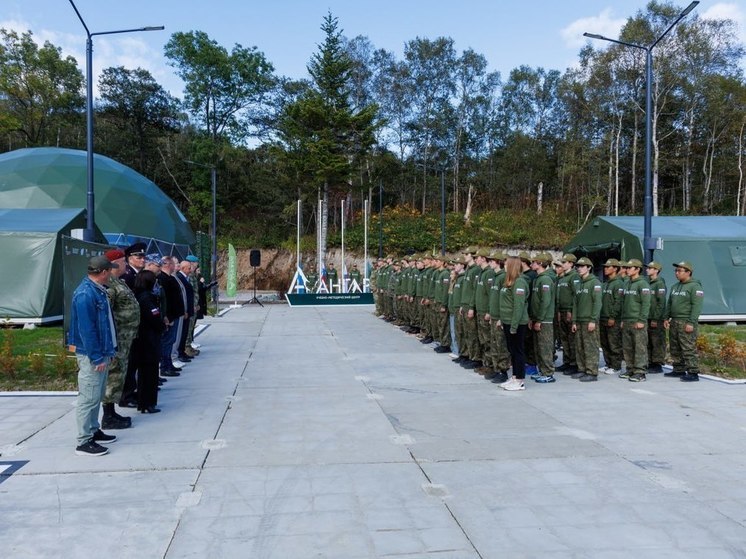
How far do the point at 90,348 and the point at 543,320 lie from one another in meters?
6.63

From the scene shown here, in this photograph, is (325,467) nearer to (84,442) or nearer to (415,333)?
(84,442)

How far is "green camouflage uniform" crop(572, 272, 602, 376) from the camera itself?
383 inches

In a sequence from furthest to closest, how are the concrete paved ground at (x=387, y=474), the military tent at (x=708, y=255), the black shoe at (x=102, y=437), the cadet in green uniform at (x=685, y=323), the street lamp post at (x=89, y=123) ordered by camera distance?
Answer: the military tent at (x=708, y=255), the street lamp post at (x=89, y=123), the cadet in green uniform at (x=685, y=323), the black shoe at (x=102, y=437), the concrete paved ground at (x=387, y=474)

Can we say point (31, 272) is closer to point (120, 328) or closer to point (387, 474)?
point (120, 328)

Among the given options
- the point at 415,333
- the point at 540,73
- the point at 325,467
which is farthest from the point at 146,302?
the point at 540,73

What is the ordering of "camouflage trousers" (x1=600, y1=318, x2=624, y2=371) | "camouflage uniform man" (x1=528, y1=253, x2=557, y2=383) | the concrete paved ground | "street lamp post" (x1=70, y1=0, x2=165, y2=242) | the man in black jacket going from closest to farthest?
the concrete paved ground → the man in black jacket → "camouflage uniform man" (x1=528, y1=253, x2=557, y2=383) → "camouflage trousers" (x1=600, y1=318, x2=624, y2=371) → "street lamp post" (x1=70, y1=0, x2=165, y2=242)

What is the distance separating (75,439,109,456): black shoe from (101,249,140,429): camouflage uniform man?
2.78ft

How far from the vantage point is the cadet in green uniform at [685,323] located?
982 cm

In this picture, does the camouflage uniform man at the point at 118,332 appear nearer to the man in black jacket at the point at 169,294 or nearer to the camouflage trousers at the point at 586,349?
the man in black jacket at the point at 169,294

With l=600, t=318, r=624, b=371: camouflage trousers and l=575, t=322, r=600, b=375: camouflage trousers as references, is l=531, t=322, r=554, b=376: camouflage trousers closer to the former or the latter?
l=575, t=322, r=600, b=375: camouflage trousers

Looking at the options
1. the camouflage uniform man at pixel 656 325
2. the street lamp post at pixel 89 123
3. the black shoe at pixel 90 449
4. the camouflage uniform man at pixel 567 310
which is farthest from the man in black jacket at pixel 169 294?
the camouflage uniform man at pixel 656 325

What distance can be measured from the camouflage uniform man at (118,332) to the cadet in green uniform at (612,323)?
749cm

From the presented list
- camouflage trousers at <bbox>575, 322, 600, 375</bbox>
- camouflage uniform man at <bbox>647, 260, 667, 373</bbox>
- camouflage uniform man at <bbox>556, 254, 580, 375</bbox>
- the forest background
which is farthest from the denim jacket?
Result: the forest background

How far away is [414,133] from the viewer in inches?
2137
